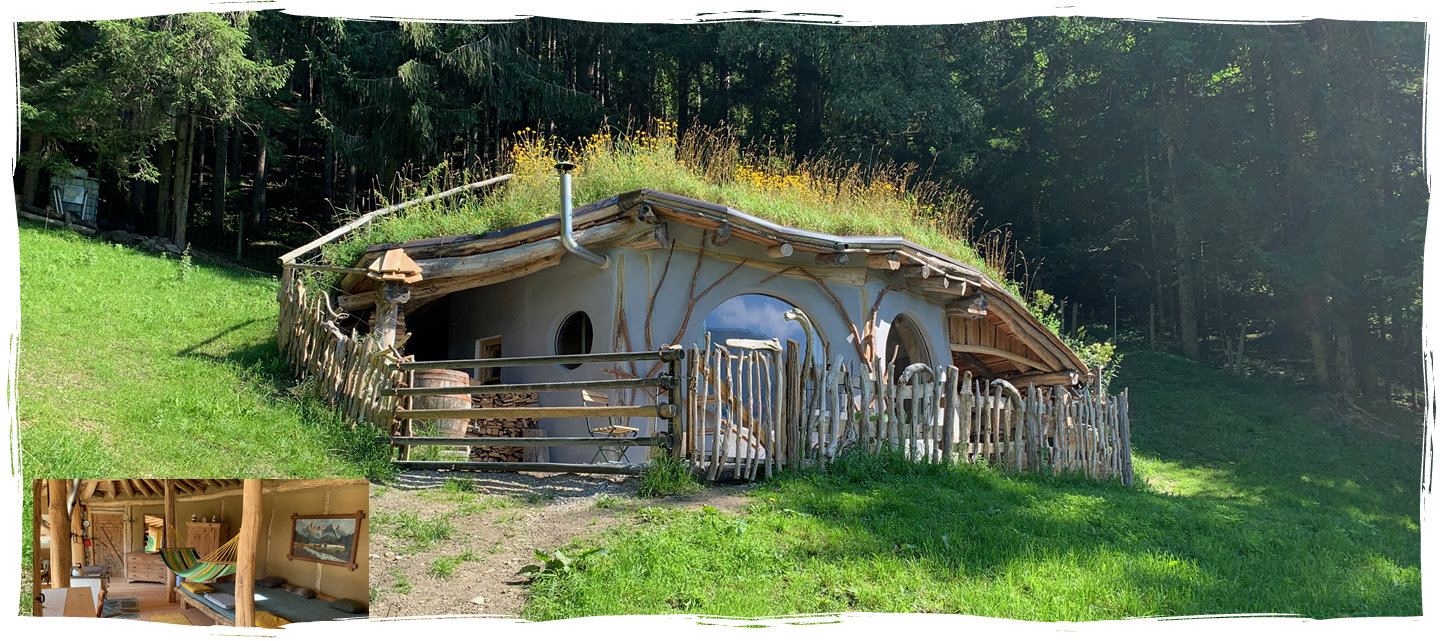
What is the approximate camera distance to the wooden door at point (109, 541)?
7.11ft

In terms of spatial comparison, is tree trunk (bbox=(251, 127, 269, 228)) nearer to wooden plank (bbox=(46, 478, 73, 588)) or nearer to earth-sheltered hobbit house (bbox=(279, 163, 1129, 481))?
earth-sheltered hobbit house (bbox=(279, 163, 1129, 481))

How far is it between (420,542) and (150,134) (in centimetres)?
1732

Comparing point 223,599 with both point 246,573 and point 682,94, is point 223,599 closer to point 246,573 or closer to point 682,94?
point 246,573

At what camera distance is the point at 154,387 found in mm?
9000

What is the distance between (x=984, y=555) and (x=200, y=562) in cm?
403

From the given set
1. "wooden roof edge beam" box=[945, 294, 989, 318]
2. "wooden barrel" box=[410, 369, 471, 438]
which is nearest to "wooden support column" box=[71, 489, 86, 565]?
"wooden barrel" box=[410, 369, 471, 438]

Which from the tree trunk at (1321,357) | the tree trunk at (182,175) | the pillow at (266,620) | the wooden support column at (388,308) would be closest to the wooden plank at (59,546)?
the pillow at (266,620)

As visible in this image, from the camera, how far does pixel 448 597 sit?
170 inches

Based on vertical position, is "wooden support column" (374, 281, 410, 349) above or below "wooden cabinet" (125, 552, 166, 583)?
above

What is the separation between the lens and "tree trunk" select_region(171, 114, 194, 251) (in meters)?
21.1

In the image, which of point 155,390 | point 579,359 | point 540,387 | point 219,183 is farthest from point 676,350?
point 219,183

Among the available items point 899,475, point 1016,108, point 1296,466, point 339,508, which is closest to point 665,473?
point 899,475

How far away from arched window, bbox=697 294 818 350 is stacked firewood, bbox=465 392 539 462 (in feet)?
7.03

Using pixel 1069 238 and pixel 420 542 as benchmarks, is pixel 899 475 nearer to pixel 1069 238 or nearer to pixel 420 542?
pixel 420 542
